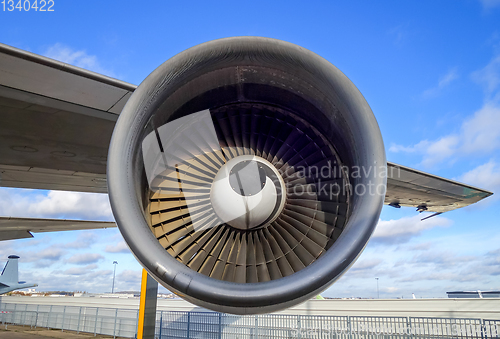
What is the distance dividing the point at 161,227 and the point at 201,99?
1050 millimetres

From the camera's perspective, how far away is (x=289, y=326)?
9453mm

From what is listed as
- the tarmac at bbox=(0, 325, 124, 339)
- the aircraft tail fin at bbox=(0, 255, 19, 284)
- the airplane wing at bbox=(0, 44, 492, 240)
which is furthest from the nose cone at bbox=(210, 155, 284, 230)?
the aircraft tail fin at bbox=(0, 255, 19, 284)

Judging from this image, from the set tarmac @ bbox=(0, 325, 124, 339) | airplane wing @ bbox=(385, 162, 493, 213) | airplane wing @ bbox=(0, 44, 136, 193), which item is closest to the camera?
airplane wing @ bbox=(0, 44, 136, 193)

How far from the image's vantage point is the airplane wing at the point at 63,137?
104 inches

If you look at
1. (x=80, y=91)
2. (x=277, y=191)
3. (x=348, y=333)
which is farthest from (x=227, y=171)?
(x=348, y=333)

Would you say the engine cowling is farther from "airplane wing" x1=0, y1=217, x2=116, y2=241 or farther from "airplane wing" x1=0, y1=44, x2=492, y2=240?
"airplane wing" x1=0, y1=217, x2=116, y2=241

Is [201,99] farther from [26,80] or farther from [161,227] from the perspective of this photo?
[26,80]

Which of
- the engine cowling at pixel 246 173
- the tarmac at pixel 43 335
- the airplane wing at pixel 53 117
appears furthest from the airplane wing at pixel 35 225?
the tarmac at pixel 43 335

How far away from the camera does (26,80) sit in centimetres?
264

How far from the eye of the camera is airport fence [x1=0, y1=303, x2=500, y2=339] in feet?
26.0

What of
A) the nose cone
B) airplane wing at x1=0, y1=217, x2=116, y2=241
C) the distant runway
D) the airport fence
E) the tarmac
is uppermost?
airplane wing at x1=0, y1=217, x2=116, y2=241

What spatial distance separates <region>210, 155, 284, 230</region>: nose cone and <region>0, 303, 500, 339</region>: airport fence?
6.60m

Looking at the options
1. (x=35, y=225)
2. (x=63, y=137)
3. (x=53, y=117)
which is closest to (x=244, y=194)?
(x=53, y=117)

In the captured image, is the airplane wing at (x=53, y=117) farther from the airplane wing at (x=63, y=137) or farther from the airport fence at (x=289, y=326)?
the airport fence at (x=289, y=326)
